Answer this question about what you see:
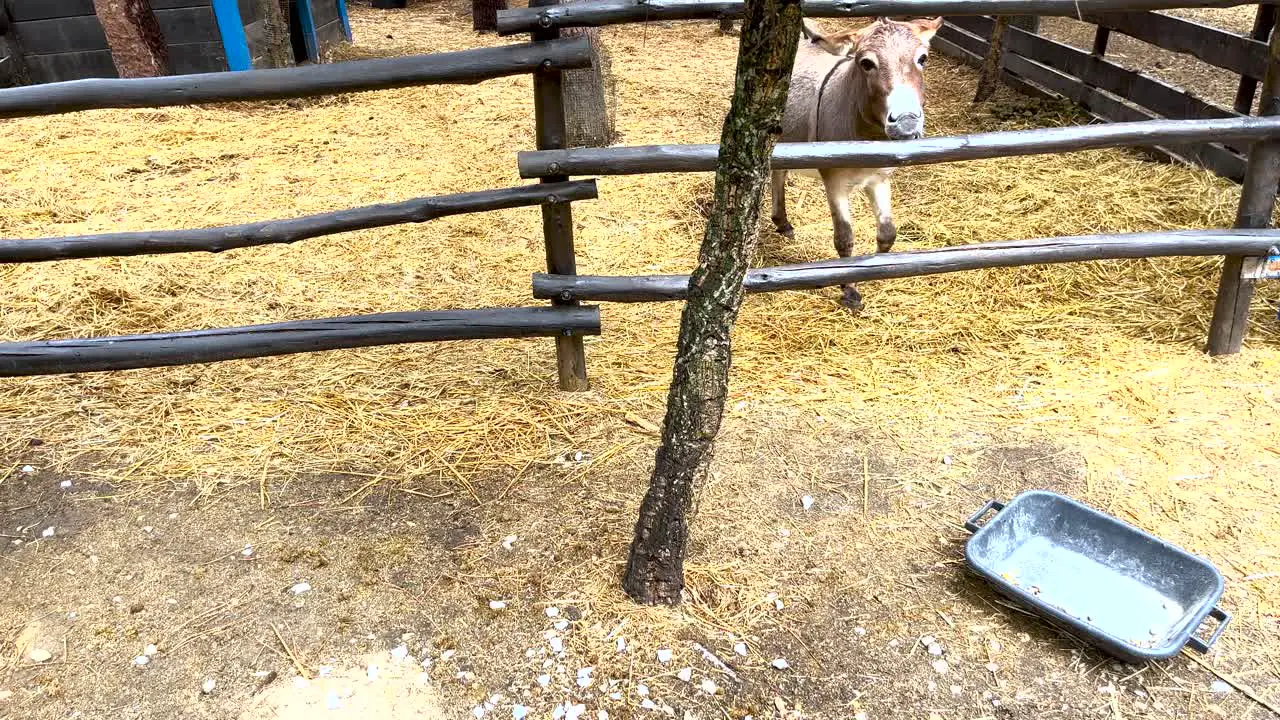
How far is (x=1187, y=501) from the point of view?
313 centimetres

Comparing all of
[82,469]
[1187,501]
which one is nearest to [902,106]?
[1187,501]

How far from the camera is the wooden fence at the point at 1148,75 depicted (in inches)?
212

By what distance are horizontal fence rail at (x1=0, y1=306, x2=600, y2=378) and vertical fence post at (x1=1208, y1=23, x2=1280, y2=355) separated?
337 centimetres

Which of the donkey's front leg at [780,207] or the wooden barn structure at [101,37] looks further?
the wooden barn structure at [101,37]

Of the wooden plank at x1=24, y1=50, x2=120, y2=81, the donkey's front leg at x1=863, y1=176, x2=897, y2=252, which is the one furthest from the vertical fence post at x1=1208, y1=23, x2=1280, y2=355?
the wooden plank at x1=24, y1=50, x2=120, y2=81

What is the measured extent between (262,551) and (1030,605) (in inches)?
98.6

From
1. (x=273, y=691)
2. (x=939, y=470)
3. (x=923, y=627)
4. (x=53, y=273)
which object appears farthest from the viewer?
(x=53, y=273)

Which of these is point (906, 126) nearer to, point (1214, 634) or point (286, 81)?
point (1214, 634)

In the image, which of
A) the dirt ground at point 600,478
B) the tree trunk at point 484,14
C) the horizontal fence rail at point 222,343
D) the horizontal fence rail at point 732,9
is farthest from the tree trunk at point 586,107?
the tree trunk at point 484,14

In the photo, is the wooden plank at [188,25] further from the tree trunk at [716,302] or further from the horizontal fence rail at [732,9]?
the tree trunk at [716,302]

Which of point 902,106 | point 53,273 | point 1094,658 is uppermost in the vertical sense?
point 902,106

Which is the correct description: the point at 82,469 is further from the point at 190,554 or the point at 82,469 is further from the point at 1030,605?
the point at 1030,605

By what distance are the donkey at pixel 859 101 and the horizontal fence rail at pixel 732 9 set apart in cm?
51

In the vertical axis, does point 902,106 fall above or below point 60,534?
above
